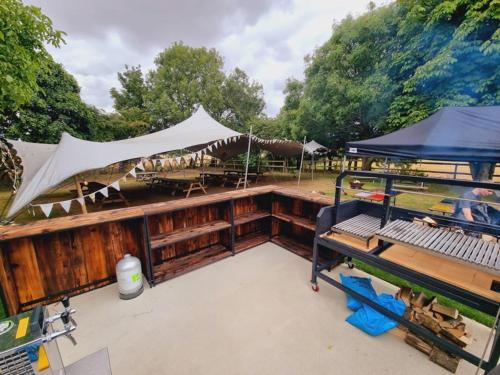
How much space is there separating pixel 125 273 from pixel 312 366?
7.71ft

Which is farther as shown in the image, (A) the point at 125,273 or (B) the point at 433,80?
(B) the point at 433,80

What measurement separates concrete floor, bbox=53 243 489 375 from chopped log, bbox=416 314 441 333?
0.88 ft

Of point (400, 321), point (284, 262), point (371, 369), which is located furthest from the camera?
point (284, 262)

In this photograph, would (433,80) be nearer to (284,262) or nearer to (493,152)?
(493,152)

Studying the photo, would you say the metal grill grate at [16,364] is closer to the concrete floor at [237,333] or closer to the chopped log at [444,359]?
the concrete floor at [237,333]

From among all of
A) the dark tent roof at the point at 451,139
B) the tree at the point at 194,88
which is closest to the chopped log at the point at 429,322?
the dark tent roof at the point at 451,139

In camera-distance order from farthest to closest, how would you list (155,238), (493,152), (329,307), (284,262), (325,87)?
(325,87), (284,262), (155,238), (329,307), (493,152)

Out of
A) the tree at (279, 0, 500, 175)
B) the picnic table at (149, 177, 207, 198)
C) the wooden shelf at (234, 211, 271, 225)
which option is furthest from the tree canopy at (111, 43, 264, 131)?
the wooden shelf at (234, 211, 271, 225)

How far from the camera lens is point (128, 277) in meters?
2.57

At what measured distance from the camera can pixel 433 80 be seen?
24.0 ft

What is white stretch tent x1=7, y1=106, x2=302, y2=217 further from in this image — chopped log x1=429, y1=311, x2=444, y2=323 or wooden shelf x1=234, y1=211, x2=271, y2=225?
chopped log x1=429, y1=311, x2=444, y2=323

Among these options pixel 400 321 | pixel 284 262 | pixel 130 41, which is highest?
pixel 130 41

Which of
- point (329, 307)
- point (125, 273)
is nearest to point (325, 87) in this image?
point (329, 307)

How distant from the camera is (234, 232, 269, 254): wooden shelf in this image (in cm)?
383
